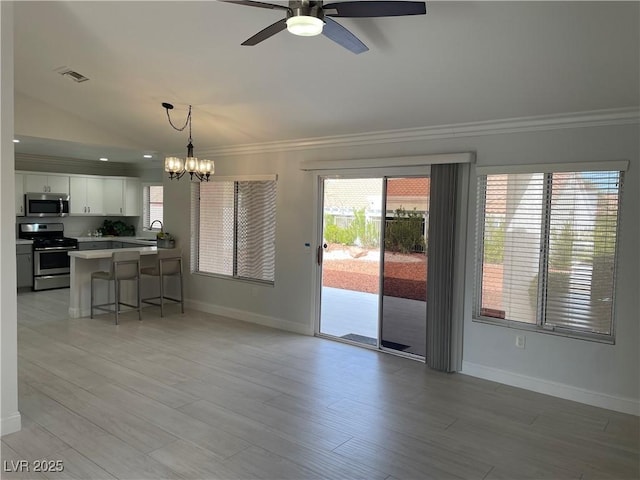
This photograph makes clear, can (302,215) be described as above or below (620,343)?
above

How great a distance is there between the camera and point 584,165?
391 cm

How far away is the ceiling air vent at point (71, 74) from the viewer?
4.82m

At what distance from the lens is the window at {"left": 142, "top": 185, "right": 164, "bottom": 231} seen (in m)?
9.98

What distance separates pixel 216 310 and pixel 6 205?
409 centimetres

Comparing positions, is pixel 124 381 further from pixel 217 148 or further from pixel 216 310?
pixel 217 148

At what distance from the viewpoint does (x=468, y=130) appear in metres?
4.48

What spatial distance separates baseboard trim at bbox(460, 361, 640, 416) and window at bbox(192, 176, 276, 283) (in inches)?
116

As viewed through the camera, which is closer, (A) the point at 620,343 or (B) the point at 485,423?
(B) the point at 485,423

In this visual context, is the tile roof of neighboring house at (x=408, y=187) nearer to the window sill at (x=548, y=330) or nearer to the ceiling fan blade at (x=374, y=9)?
the window sill at (x=548, y=330)

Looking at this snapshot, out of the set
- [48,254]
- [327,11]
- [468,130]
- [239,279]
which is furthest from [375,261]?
[48,254]

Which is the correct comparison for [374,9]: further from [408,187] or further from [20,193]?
[20,193]

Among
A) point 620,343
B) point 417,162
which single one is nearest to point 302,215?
point 417,162

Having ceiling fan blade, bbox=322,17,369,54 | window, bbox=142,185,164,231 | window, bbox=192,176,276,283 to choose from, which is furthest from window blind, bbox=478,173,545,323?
window, bbox=142,185,164,231

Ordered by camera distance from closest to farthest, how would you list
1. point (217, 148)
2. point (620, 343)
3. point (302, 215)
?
point (620, 343) → point (302, 215) → point (217, 148)
